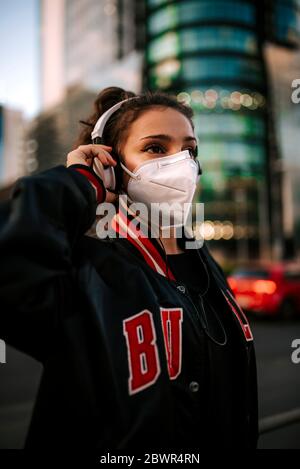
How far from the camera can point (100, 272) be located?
3.42 ft

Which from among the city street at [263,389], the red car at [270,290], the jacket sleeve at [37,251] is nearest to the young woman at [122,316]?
the jacket sleeve at [37,251]

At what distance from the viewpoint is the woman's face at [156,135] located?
128 centimetres

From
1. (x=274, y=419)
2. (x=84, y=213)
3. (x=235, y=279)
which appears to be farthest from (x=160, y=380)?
(x=235, y=279)

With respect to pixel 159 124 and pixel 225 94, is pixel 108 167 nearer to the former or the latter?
pixel 159 124

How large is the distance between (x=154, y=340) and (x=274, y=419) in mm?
1171

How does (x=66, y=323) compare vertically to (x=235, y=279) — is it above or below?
above

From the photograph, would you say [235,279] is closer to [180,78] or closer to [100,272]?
[100,272]

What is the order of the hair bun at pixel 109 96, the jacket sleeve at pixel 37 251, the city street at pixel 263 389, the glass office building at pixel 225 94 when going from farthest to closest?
the glass office building at pixel 225 94
the city street at pixel 263 389
the hair bun at pixel 109 96
the jacket sleeve at pixel 37 251

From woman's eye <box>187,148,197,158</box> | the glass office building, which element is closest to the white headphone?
woman's eye <box>187,148,197,158</box>

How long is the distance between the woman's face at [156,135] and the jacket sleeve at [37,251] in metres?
0.34

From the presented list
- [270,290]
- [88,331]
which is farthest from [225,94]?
[88,331]

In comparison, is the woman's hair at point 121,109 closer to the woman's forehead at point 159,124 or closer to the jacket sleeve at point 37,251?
the woman's forehead at point 159,124
